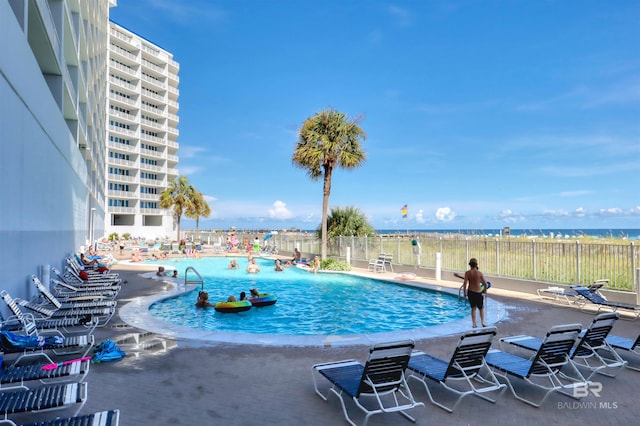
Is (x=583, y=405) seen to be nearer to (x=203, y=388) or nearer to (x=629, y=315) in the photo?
(x=203, y=388)

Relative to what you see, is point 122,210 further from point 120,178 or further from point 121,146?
point 121,146

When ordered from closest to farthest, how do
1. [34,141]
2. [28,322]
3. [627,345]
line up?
[627,345]
[28,322]
[34,141]

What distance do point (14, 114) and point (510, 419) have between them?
1042 cm

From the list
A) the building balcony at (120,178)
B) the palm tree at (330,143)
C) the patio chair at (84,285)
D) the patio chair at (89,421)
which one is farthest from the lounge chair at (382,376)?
the building balcony at (120,178)

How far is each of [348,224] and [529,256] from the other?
12.8 metres

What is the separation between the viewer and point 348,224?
26.5m

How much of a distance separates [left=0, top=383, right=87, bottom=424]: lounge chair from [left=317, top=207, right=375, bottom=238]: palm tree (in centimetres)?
2252

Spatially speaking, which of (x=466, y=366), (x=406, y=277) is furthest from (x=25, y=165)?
(x=406, y=277)

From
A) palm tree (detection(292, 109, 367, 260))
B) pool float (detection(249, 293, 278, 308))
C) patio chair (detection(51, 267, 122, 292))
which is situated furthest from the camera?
palm tree (detection(292, 109, 367, 260))

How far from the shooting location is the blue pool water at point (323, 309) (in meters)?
11.5

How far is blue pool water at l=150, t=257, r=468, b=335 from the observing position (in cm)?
1145

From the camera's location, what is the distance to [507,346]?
7.95 metres

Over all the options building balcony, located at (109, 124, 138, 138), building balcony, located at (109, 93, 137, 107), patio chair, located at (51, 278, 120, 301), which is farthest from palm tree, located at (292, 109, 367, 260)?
building balcony, located at (109, 93, 137, 107)

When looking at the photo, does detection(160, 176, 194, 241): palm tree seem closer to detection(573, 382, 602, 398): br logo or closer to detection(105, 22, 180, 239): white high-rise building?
detection(105, 22, 180, 239): white high-rise building
